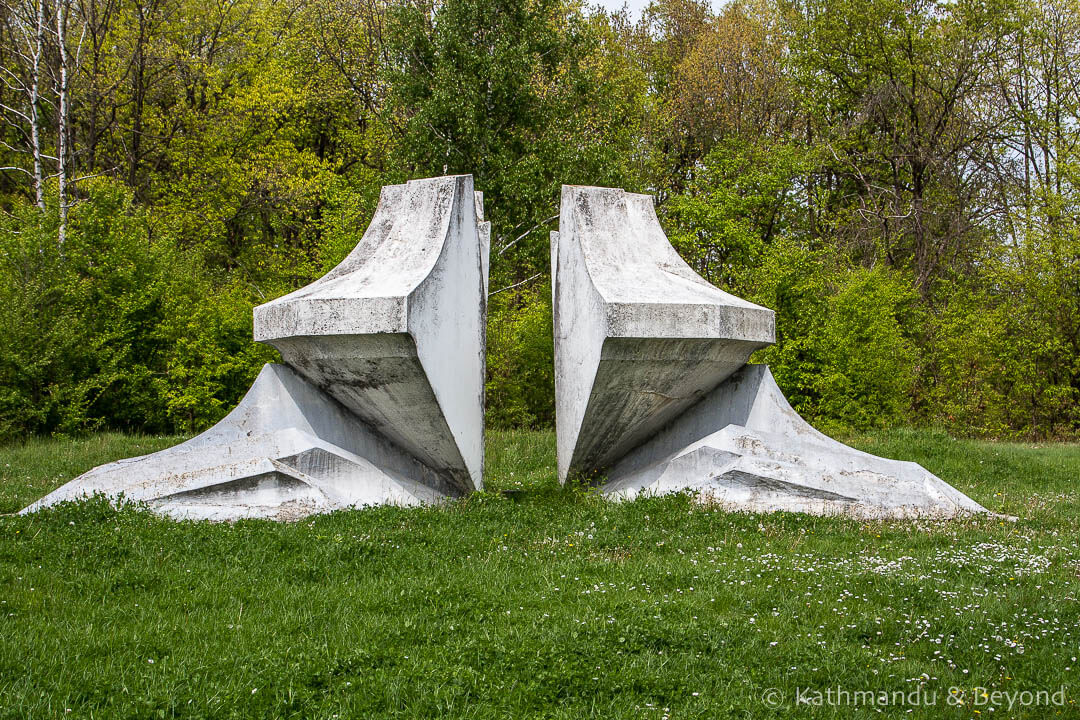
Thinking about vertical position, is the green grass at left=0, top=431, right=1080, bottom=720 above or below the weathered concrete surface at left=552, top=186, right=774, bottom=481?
below

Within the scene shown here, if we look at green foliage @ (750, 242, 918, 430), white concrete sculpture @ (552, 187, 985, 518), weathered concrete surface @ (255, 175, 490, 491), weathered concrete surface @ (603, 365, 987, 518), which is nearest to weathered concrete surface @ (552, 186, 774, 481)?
white concrete sculpture @ (552, 187, 985, 518)

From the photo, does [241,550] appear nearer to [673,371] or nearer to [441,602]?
[441,602]

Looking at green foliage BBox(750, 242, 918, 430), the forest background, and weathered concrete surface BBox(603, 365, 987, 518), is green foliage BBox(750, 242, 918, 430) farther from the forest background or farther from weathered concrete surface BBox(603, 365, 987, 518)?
weathered concrete surface BBox(603, 365, 987, 518)

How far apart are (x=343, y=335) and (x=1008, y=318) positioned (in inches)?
726

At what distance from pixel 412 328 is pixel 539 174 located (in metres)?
13.0

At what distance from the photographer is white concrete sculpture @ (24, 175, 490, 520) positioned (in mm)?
8203

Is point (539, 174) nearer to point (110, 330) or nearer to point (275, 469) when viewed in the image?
point (110, 330)

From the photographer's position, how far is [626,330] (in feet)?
27.1

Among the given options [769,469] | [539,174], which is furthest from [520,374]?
[769,469]

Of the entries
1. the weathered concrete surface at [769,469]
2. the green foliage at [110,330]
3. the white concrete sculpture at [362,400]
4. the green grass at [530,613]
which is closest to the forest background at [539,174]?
the green foliage at [110,330]

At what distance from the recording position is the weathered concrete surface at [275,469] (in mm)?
8234

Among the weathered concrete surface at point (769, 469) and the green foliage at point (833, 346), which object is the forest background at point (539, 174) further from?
the weathered concrete surface at point (769, 469)

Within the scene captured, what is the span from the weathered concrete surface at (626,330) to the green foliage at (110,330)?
9.57 m

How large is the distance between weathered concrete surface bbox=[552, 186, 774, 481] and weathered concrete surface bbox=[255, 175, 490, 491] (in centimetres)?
97
